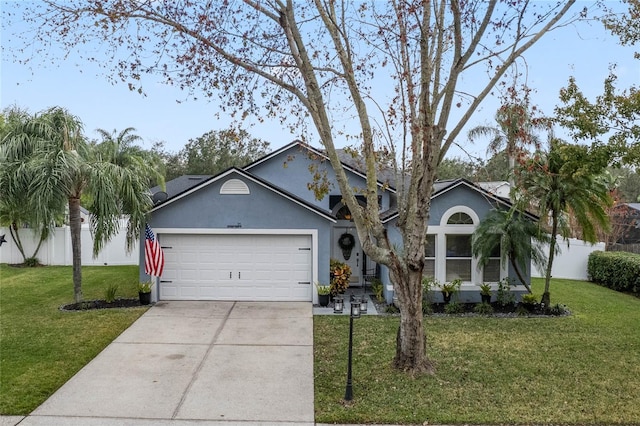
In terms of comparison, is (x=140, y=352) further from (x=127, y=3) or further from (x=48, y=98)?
(x=48, y=98)

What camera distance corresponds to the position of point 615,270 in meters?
16.6

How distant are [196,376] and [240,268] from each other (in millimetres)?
5597

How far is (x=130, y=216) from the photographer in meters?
12.2

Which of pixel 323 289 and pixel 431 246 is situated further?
pixel 431 246

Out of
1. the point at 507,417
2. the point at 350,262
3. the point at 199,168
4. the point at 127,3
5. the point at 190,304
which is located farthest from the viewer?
the point at 199,168

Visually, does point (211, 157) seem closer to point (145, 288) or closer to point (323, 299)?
point (145, 288)

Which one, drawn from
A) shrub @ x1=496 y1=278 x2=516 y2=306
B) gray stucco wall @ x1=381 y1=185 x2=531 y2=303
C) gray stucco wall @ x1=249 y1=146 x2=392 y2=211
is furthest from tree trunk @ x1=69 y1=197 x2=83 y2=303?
shrub @ x1=496 y1=278 x2=516 y2=306

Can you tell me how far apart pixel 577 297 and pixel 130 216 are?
498 inches

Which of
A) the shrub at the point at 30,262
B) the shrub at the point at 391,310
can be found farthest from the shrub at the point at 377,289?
the shrub at the point at 30,262

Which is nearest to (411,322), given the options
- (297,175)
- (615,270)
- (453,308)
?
(453,308)

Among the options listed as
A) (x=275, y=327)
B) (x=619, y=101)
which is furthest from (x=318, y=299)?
(x=619, y=101)

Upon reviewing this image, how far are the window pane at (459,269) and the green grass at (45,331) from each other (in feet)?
25.7

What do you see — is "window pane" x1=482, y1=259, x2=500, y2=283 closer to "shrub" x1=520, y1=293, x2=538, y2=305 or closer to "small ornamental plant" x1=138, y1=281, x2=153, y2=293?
"shrub" x1=520, y1=293, x2=538, y2=305

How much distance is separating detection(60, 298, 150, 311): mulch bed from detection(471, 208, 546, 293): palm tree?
8696mm
